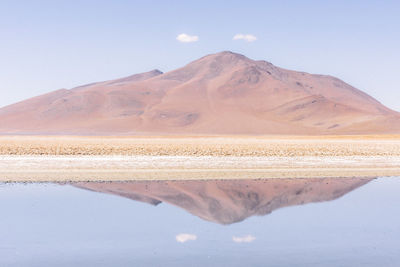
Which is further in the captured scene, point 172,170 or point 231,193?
point 172,170

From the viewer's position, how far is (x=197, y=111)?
158 metres

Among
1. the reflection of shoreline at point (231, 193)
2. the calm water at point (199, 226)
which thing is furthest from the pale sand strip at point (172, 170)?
the calm water at point (199, 226)

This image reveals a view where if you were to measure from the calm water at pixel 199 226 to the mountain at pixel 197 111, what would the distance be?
12046cm

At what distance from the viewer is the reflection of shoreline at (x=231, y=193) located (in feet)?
36.5

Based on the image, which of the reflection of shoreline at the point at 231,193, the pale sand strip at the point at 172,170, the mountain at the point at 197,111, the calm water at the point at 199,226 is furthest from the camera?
the mountain at the point at 197,111

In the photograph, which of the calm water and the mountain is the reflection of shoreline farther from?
the mountain

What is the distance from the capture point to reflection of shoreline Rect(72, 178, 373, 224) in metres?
11.1

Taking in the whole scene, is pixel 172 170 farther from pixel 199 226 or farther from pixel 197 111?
pixel 197 111

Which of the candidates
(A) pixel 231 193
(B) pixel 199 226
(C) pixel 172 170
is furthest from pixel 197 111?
(B) pixel 199 226

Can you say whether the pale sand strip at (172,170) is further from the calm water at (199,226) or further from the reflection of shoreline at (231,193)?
the calm water at (199,226)

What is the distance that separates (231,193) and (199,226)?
14.4 feet

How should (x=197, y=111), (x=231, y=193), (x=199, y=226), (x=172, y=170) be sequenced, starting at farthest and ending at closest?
(x=197, y=111)
(x=172, y=170)
(x=231, y=193)
(x=199, y=226)

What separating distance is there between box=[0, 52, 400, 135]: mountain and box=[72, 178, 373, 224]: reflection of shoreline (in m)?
118

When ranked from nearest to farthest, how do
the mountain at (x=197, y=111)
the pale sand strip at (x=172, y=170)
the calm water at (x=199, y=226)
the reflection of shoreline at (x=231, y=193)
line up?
the calm water at (x=199, y=226), the reflection of shoreline at (x=231, y=193), the pale sand strip at (x=172, y=170), the mountain at (x=197, y=111)
